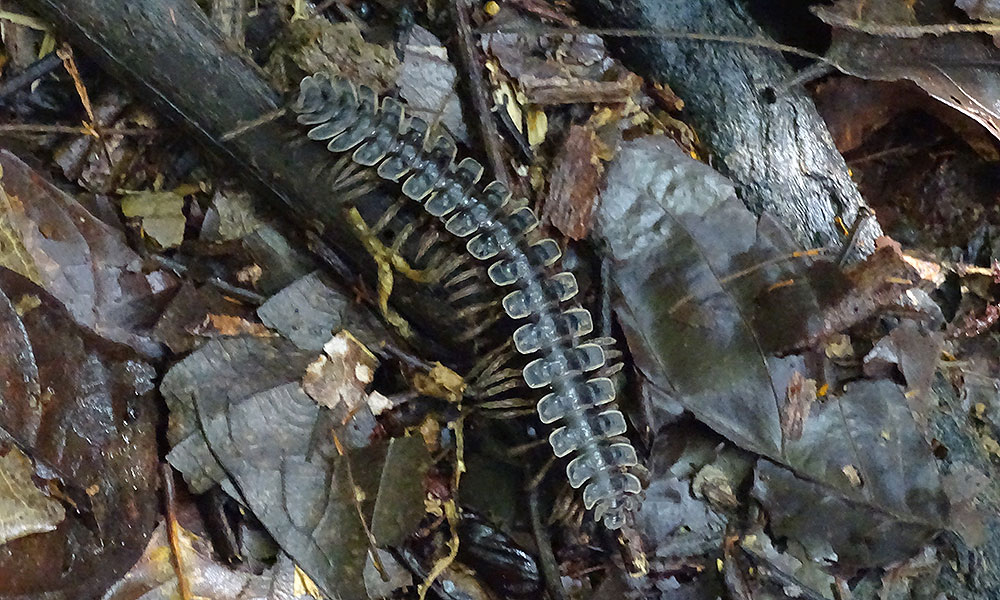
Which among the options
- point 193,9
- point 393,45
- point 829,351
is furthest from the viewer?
point 393,45

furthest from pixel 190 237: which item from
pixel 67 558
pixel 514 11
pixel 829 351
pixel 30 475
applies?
pixel 829 351

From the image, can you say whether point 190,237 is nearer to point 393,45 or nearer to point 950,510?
point 393,45

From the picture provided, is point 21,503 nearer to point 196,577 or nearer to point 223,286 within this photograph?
point 196,577

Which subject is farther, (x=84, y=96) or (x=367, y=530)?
(x=84, y=96)

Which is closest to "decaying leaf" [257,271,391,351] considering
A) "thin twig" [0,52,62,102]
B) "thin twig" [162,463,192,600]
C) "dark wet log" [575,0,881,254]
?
"thin twig" [162,463,192,600]

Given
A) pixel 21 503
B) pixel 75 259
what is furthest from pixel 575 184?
pixel 21 503

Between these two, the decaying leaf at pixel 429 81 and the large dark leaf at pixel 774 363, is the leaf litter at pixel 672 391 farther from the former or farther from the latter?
the decaying leaf at pixel 429 81
